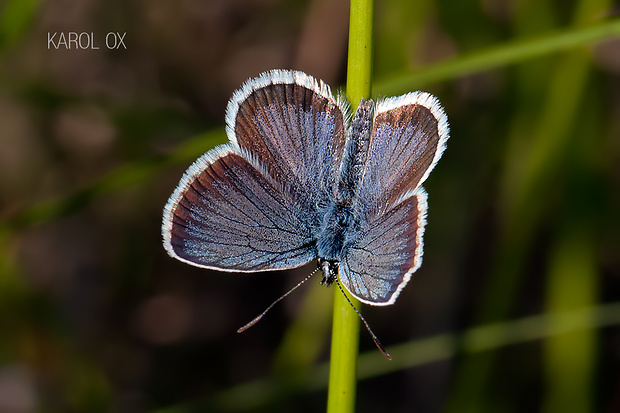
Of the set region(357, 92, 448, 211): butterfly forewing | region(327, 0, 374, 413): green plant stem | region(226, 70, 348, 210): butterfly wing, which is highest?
region(226, 70, 348, 210): butterfly wing

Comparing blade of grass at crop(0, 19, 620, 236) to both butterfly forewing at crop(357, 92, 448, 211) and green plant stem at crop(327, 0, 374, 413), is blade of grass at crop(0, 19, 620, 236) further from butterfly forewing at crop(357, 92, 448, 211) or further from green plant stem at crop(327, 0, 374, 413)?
green plant stem at crop(327, 0, 374, 413)

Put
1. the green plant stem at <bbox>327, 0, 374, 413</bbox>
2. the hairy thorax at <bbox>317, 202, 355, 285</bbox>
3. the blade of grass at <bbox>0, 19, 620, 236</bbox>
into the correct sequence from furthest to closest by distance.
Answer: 1. the hairy thorax at <bbox>317, 202, 355, 285</bbox>
2. the blade of grass at <bbox>0, 19, 620, 236</bbox>
3. the green plant stem at <bbox>327, 0, 374, 413</bbox>

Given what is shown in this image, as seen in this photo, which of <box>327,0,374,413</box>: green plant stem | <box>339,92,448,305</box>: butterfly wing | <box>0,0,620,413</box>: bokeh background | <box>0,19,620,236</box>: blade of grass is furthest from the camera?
<box>0,0,620,413</box>: bokeh background
